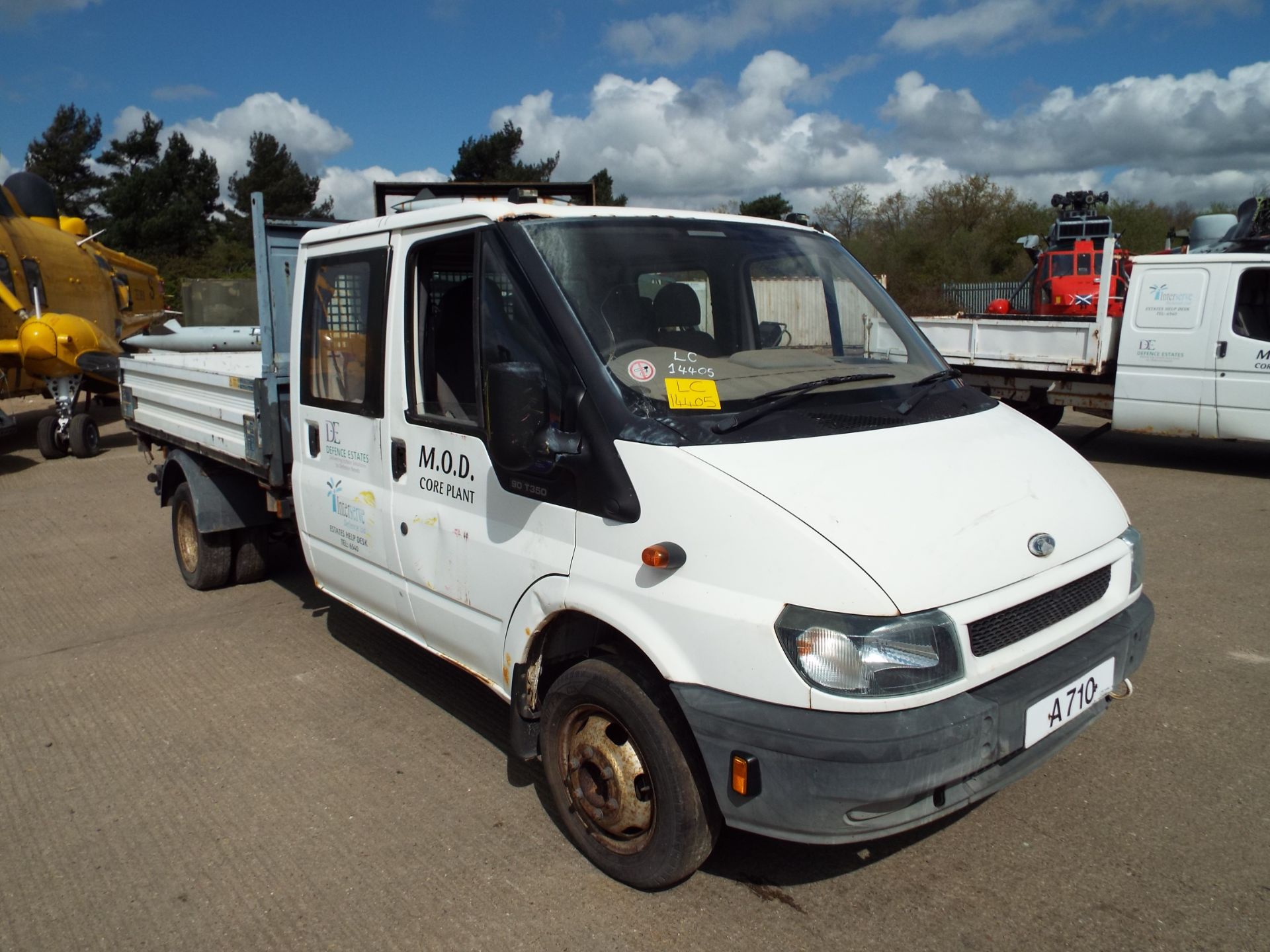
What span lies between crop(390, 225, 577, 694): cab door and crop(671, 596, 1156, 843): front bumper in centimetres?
80

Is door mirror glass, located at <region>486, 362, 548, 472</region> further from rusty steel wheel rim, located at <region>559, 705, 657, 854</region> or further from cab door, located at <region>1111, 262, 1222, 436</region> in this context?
cab door, located at <region>1111, 262, 1222, 436</region>

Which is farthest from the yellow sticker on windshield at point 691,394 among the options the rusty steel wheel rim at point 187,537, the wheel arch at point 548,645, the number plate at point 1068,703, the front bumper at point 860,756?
the rusty steel wheel rim at point 187,537

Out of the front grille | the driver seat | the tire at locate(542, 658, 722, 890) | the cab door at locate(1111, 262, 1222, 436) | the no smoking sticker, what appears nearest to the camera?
the front grille

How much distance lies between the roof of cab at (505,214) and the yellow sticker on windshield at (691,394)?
77 centimetres

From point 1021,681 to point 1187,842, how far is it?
1158mm

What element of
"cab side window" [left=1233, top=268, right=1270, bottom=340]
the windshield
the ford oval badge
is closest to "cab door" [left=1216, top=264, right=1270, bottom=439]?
"cab side window" [left=1233, top=268, right=1270, bottom=340]

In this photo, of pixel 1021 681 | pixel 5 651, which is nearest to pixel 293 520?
pixel 5 651

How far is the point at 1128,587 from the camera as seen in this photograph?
10.4ft

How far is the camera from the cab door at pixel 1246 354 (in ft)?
29.8

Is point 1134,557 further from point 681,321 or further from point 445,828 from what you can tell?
point 445,828

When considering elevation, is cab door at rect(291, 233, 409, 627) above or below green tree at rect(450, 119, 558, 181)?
below

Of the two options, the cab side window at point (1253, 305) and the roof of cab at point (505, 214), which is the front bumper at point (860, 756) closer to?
the roof of cab at point (505, 214)

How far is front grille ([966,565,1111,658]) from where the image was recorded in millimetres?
2619

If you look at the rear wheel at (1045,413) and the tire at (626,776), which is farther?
the rear wheel at (1045,413)
